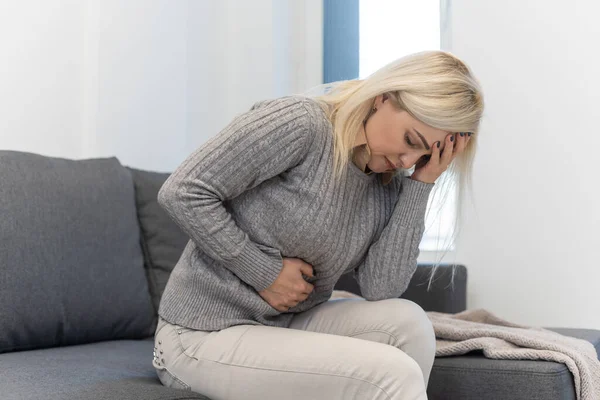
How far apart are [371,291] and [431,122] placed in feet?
1.22

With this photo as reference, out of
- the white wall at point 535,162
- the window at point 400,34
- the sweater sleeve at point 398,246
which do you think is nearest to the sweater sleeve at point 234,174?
the sweater sleeve at point 398,246

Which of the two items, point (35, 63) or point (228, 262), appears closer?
point (228, 262)

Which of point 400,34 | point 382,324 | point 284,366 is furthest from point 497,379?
point 400,34

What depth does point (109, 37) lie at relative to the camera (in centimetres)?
230

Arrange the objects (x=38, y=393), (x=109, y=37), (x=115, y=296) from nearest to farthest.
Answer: (x=38, y=393) → (x=115, y=296) → (x=109, y=37)

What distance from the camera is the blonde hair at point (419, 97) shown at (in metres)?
1.29

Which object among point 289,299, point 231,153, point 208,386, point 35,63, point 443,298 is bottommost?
point 443,298

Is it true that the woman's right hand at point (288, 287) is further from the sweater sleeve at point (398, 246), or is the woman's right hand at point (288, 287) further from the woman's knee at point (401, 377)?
the woman's knee at point (401, 377)

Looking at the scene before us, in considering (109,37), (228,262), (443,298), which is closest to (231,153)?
(228,262)

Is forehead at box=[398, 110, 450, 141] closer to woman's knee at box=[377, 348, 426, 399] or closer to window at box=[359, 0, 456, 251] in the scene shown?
woman's knee at box=[377, 348, 426, 399]

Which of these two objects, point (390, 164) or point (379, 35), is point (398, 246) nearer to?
point (390, 164)

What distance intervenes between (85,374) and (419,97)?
0.80 metres

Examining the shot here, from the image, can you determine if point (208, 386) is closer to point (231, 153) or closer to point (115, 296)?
point (231, 153)

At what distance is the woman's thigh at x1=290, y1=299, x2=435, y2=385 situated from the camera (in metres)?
1.31
